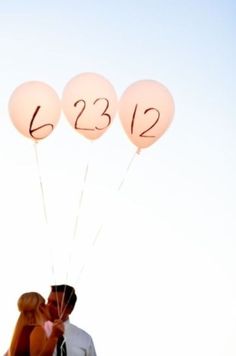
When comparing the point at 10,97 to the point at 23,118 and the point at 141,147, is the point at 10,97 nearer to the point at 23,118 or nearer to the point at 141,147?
the point at 23,118

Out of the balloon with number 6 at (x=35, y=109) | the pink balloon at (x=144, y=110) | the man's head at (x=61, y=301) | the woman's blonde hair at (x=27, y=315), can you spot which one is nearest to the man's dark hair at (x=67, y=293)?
the man's head at (x=61, y=301)

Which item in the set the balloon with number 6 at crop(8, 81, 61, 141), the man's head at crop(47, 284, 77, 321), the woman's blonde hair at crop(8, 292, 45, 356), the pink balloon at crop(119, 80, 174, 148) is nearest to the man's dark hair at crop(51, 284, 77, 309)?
the man's head at crop(47, 284, 77, 321)

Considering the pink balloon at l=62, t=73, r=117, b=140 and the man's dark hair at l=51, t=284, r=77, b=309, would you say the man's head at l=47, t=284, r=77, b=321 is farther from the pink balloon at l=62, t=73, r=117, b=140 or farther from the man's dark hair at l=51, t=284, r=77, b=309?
the pink balloon at l=62, t=73, r=117, b=140

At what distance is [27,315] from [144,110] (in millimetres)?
2520

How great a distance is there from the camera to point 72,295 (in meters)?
3.58

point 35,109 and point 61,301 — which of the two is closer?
point 61,301

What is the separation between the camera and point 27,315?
3.35m

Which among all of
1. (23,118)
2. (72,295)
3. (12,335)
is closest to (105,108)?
(23,118)

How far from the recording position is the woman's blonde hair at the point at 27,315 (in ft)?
10.9

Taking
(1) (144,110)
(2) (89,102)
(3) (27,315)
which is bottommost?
(3) (27,315)

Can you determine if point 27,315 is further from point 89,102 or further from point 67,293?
point 89,102

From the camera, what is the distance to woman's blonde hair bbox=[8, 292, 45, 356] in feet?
10.9

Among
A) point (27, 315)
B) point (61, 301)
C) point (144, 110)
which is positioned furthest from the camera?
point (144, 110)

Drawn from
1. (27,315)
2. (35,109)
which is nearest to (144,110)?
(35,109)
